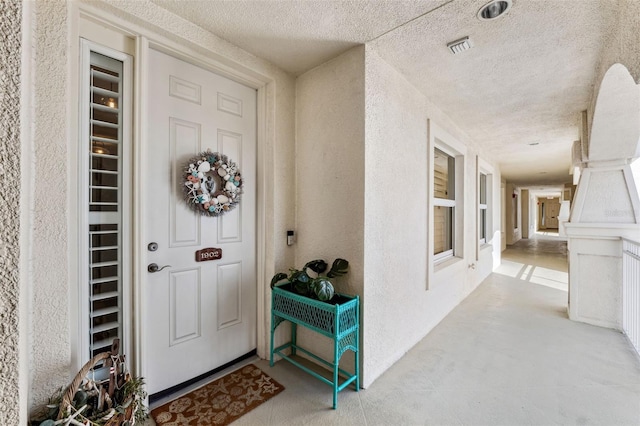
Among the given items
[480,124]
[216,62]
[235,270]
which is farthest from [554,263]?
[216,62]

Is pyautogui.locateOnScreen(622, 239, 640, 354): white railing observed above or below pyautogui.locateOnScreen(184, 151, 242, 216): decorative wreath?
below

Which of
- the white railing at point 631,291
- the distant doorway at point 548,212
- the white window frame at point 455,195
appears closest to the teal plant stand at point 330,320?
the white window frame at point 455,195

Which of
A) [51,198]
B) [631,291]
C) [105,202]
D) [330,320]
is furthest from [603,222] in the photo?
[51,198]

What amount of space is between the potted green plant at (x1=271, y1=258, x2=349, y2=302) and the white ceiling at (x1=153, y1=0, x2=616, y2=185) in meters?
1.60

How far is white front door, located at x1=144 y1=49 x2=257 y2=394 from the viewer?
1.68 metres

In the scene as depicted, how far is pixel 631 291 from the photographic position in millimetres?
2561

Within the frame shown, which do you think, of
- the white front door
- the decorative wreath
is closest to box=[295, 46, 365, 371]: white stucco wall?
the white front door

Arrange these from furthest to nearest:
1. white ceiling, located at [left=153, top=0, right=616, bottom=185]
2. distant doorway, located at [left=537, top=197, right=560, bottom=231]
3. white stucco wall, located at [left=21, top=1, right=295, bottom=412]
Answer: distant doorway, located at [left=537, top=197, right=560, bottom=231] → white ceiling, located at [left=153, top=0, right=616, bottom=185] → white stucco wall, located at [left=21, top=1, right=295, bottom=412]

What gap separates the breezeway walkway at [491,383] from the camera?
1584 mm

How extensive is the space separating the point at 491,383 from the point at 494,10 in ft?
8.04

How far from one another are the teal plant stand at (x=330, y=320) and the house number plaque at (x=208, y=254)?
0.51 metres

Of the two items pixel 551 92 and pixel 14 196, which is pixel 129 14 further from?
pixel 551 92

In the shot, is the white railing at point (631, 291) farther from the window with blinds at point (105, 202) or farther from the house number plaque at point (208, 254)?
the window with blinds at point (105, 202)

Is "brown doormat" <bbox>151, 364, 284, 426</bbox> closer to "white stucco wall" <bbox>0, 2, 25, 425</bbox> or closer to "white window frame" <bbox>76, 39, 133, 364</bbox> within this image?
"white window frame" <bbox>76, 39, 133, 364</bbox>
